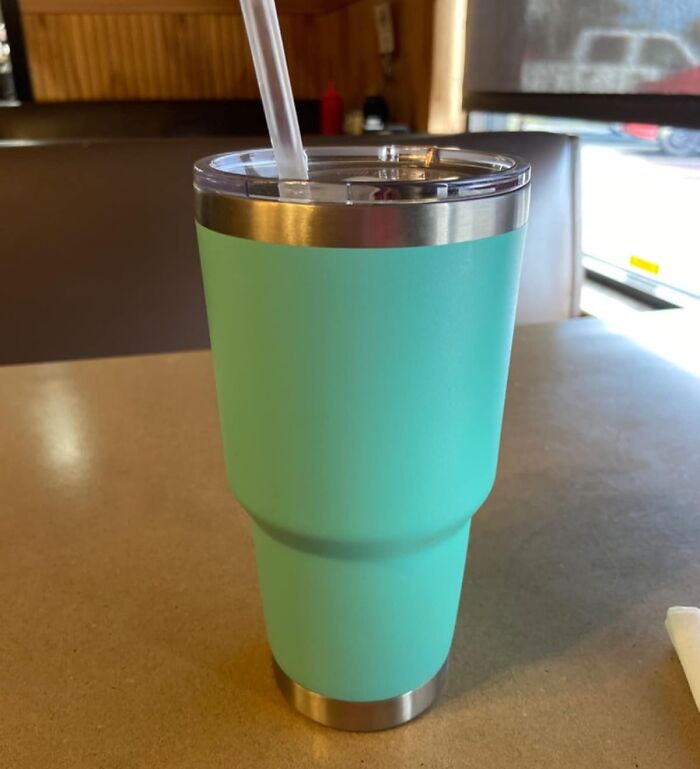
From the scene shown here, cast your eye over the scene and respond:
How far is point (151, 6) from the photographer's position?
2525 mm

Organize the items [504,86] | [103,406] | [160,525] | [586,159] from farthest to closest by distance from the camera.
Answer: [586,159] < [504,86] < [103,406] < [160,525]

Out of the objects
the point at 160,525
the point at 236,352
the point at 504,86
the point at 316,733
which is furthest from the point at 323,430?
the point at 504,86

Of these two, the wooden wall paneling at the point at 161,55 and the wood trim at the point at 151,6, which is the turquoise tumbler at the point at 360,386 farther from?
the wood trim at the point at 151,6

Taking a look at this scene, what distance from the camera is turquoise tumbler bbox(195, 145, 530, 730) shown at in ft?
0.85

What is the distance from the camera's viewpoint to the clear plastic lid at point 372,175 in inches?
10.3

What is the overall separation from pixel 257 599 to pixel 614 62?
1.03m

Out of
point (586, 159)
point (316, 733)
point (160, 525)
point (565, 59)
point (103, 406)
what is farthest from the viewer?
point (586, 159)

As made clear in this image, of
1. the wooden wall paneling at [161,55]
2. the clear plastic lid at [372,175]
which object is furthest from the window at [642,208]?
the wooden wall paneling at [161,55]

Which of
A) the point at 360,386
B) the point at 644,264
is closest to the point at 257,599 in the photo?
the point at 360,386

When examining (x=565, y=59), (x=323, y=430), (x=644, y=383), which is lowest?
(x=644, y=383)

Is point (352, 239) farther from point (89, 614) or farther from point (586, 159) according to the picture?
point (586, 159)

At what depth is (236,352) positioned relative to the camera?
0.29 m

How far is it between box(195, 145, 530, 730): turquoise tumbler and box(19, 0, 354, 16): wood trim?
2414 millimetres

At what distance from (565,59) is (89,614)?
119 cm
